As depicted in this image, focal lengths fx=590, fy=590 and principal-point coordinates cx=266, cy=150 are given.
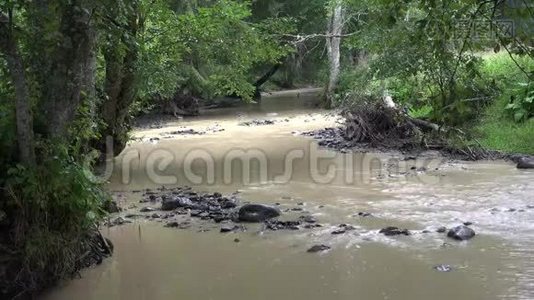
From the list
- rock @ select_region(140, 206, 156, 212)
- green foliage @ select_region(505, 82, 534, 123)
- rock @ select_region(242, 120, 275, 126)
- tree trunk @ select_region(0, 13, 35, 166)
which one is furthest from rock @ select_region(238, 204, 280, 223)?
rock @ select_region(242, 120, 275, 126)

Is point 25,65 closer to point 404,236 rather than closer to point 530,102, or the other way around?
point 404,236

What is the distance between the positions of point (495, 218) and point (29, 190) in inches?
228

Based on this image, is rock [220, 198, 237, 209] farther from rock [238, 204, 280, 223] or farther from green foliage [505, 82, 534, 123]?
green foliage [505, 82, 534, 123]

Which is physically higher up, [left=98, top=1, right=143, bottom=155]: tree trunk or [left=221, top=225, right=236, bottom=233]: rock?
[left=98, top=1, right=143, bottom=155]: tree trunk

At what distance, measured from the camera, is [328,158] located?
46.0ft

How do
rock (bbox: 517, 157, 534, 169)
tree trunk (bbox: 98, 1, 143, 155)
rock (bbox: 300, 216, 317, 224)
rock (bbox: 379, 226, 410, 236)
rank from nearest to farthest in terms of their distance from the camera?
1. rock (bbox: 379, 226, 410, 236)
2. rock (bbox: 300, 216, 317, 224)
3. rock (bbox: 517, 157, 534, 169)
4. tree trunk (bbox: 98, 1, 143, 155)

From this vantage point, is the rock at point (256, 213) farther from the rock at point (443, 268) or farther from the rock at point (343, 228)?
the rock at point (443, 268)

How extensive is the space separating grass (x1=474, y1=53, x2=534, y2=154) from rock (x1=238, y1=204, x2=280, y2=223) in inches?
244

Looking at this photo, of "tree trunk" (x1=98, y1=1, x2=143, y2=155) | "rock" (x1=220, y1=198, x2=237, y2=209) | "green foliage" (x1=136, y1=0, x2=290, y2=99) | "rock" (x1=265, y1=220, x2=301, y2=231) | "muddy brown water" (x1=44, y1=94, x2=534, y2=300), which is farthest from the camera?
"green foliage" (x1=136, y1=0, x2=290, y2=99)

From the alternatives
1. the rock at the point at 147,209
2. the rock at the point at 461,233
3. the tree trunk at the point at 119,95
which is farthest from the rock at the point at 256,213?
the tree trunk at the point at 119,95

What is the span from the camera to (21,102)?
552 centimetres

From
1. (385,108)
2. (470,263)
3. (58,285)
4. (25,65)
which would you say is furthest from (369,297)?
(385,108)

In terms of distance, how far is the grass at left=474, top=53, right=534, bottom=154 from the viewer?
1309 cm

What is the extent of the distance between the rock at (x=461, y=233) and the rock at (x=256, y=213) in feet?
8.19
